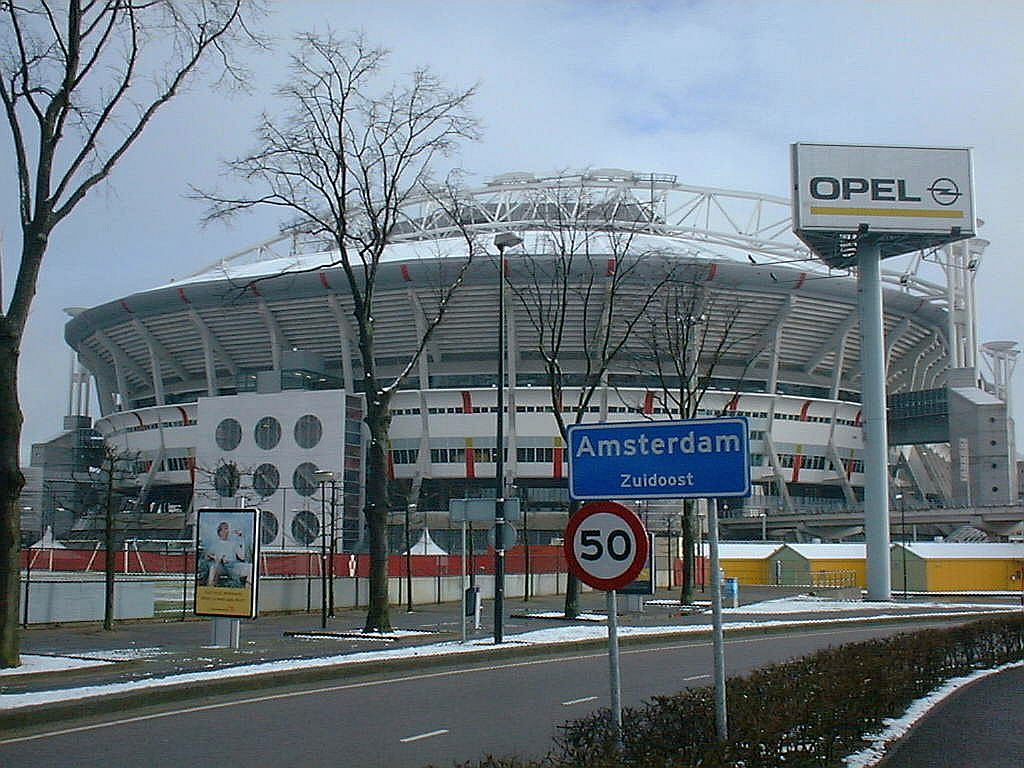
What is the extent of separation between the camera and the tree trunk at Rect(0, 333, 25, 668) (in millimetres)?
16969

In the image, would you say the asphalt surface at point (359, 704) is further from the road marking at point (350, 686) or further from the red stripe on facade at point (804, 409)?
the red stripe on facade at point (804, 409)

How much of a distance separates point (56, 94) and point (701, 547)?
1803 inches

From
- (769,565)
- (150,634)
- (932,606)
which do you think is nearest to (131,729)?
(150,634)

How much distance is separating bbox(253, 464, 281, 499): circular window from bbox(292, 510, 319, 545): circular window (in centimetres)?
304

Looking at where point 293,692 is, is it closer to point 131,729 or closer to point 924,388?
point 131,729

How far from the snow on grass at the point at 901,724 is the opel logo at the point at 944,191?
4138 centimetres

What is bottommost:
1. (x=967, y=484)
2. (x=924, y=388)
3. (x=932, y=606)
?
(x=932, y=606)

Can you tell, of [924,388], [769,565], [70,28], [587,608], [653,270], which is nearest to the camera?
A: [70,28]

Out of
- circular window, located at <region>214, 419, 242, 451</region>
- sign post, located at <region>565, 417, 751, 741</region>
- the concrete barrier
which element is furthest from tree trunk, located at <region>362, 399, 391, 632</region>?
circular window, located at <region>214, 419, 242, 451</region>

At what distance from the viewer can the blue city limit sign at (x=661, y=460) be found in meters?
8.07

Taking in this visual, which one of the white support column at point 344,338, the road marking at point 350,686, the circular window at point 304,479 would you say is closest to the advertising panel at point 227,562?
the road marking at point 350,686

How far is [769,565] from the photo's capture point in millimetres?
63500

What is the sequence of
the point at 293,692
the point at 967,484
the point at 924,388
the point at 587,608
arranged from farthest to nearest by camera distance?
the point at 924,388
the point at 967,484
the point at 587,608
the point at 293,692

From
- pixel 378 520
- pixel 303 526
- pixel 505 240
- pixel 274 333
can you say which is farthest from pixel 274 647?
pixel 274 333
